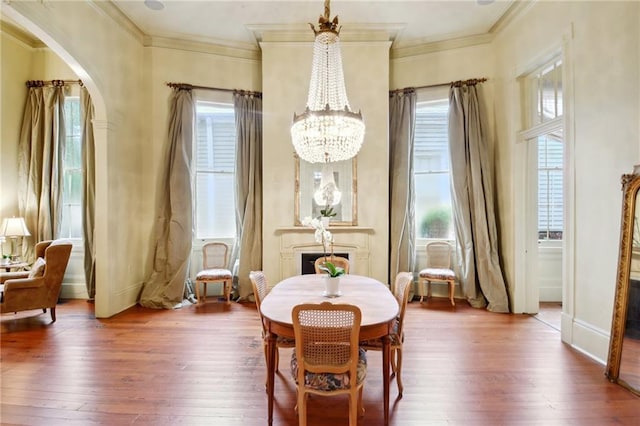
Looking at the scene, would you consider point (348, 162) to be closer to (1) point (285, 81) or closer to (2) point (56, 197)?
(1) point (285, 81)

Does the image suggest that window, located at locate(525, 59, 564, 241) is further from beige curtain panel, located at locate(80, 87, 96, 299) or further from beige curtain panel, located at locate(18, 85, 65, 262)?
beige curtain panel, located at locate(18, 85, 65, 262)

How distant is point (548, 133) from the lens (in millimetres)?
3803

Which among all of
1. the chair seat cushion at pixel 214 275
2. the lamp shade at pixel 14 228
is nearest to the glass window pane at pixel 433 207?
the chair seat cushion at pixel 214 275

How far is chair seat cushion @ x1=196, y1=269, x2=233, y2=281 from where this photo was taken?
4648 mm

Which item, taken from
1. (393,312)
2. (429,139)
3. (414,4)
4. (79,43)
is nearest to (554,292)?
(429,139)

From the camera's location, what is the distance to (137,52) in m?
4.73

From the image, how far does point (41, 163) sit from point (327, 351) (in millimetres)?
5538

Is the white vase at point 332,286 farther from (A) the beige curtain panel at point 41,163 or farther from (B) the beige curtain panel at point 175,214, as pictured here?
(A) the beige curtain panel at point 41,163

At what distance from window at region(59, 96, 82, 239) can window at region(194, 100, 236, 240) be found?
6.09 ft

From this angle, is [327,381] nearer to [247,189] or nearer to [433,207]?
[247,189]

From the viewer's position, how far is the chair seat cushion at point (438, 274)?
461 cm

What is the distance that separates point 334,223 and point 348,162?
0.92m

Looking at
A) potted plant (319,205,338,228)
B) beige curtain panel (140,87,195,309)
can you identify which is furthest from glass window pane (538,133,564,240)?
beige curtain panel (140,87,195,309)

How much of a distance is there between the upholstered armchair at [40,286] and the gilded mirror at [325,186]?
9.87ft
